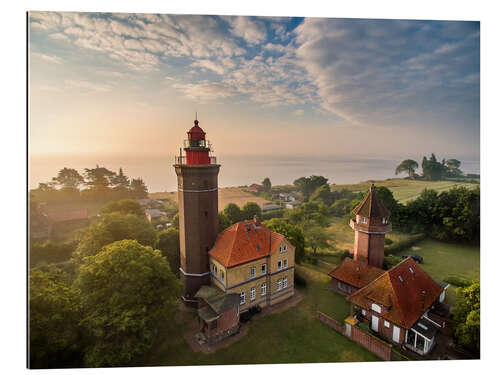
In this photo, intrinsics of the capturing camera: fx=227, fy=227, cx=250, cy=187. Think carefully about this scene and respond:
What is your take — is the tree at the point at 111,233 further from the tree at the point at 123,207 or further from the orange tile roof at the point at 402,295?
the orange tile roof at the point at 402,295

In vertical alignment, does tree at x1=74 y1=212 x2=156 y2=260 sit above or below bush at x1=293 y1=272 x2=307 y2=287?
above

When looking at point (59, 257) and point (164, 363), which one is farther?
point (59, 257)

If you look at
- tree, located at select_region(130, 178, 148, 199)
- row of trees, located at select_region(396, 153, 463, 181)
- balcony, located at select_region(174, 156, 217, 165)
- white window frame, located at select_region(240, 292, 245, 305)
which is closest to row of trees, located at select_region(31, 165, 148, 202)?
tree, located at select_region(130, 178, 148, 199)

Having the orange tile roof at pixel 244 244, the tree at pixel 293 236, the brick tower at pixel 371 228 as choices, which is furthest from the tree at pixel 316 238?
the orange tile roof at pixel 244 244

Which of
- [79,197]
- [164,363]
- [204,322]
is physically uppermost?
[79,197]

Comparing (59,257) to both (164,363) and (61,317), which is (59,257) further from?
(164,363)


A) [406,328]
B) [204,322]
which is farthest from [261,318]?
[406,328]

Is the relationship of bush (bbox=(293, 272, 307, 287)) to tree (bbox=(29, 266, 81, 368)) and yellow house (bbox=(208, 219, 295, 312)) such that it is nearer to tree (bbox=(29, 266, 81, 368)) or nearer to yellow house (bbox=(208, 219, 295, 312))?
yellow house (bbox=(208, 219, 295, 312))

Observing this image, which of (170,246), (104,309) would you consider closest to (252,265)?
(170,246)
